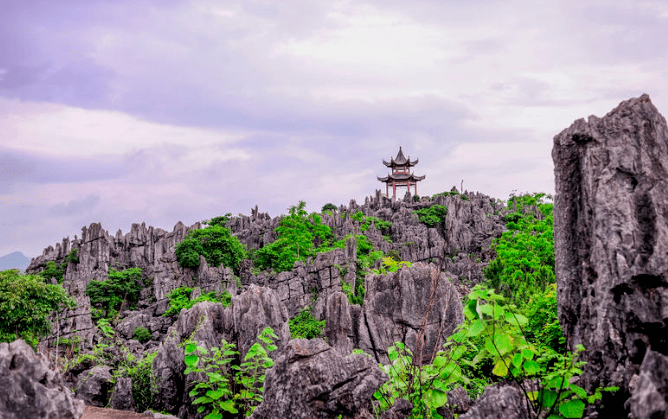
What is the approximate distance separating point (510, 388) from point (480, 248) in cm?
4150

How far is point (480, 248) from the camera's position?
43.4 m

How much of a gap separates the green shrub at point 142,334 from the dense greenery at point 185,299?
2142 mm

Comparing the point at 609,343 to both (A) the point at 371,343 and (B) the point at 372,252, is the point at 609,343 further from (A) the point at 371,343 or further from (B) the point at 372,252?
(B) the point at 372,252

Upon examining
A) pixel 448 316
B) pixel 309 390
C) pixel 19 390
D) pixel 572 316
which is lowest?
pixel 448 316

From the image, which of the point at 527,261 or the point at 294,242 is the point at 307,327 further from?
the point at 294,242

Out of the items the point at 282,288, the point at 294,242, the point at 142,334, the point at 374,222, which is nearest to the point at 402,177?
the point at 374,222

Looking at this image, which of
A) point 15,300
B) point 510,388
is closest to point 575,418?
point 510,388

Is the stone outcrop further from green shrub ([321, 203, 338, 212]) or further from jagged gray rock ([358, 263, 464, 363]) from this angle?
green shrub ([321, 203, 338, 212])

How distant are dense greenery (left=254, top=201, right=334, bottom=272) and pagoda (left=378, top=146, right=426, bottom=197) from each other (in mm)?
27641

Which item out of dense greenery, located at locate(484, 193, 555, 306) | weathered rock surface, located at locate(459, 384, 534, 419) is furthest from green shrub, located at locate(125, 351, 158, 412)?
dense greenery, located at locate(484, 193, 555, 306)

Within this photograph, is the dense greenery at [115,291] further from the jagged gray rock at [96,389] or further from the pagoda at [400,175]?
the pagoda at [400,175]

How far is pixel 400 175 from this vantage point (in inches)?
2793

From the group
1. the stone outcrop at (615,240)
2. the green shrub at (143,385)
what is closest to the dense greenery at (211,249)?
the green shrub at (143,385)

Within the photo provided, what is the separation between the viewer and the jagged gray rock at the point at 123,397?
788 centimetres
